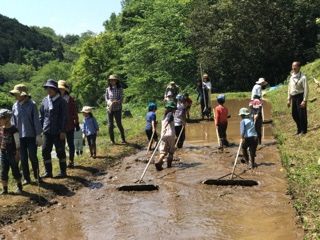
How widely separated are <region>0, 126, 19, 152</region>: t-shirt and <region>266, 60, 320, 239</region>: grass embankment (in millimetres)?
4997

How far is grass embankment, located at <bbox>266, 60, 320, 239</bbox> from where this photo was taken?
5.63 meters

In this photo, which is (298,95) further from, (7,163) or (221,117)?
(7,163)

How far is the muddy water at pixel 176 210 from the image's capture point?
18.3ft

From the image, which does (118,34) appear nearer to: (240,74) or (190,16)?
(190,16)

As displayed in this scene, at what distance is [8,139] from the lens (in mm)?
7078

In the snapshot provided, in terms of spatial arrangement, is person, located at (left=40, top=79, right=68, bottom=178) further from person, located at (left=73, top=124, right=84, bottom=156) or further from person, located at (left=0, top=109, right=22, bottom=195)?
person, located at (left=73, top=124, right=84, bottom=156)

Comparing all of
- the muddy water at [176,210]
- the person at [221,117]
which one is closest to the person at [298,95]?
the person at [221,117]

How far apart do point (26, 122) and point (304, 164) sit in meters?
5.64

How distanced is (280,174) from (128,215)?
351 cm

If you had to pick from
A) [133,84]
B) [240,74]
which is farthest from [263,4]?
[133,84]

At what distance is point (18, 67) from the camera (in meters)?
97.0

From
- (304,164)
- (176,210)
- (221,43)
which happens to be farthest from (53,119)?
(221,43)

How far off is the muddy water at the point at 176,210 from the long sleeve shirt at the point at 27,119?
1.43 metres

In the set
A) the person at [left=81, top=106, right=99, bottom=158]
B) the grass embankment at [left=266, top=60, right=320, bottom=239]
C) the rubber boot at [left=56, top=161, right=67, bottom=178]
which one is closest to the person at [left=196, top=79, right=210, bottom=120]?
the grass embankment at [left=266, top=60, right=320, bottom=239]
